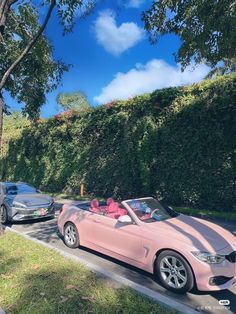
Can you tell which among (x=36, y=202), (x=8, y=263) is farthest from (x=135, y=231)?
(x=36, y=202)

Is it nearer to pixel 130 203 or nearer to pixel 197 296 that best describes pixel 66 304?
pixel 197 296

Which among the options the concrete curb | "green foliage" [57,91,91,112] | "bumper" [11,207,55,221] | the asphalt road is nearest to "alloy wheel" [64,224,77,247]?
the asphalt road

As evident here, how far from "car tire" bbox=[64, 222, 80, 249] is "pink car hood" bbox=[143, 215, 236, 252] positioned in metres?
2.06

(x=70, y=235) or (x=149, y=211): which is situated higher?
(x=149, y=211)

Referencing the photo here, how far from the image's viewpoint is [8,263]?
5.89 m

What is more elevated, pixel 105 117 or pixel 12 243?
pixel 105 117

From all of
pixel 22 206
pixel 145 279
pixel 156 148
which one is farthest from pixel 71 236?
pixel 156 148

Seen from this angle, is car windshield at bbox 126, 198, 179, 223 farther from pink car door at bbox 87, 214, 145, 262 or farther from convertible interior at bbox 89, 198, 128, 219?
pink car door at bbox 87, 214, 145, 262

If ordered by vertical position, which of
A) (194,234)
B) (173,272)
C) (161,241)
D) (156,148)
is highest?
(156,148)

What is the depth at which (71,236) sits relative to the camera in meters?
7.30

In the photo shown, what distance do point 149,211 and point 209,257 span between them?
1.74 metres

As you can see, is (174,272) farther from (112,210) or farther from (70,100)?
(70,100)

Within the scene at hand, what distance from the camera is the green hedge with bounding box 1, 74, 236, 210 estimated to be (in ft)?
36.8

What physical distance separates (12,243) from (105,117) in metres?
10.2
